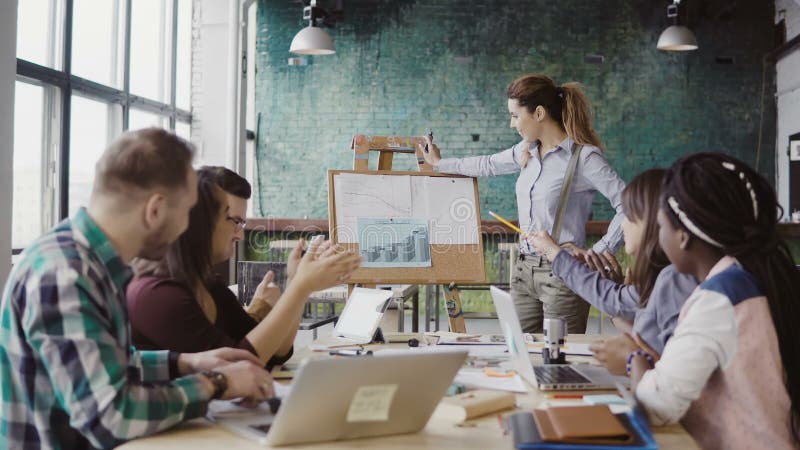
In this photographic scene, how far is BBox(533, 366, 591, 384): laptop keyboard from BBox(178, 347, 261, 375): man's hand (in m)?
0.67

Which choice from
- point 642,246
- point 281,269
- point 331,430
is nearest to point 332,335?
point 642,246

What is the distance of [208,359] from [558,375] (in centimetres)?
82

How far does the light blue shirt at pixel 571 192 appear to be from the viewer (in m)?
3.05

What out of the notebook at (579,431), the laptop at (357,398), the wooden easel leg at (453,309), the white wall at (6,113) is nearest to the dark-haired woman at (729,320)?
the notebook at (579,431)

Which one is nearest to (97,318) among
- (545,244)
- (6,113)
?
(545,244)

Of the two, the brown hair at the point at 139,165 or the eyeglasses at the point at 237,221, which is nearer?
the brown hair at the point at 139,165

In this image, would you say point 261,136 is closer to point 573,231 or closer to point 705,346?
point 573,231

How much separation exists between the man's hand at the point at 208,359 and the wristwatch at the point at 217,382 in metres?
0.18

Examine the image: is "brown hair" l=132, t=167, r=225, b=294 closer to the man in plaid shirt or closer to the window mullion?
the man in plaid shirt

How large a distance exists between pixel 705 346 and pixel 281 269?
3506mm

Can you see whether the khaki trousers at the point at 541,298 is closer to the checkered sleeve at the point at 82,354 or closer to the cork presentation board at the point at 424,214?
the cork presentation board at the point at 424,214

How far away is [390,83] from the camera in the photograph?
9.15 meters

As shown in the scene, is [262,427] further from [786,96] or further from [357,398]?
[786,96]

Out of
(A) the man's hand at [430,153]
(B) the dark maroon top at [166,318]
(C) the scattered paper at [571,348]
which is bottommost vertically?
(C) the scattered paper at [571,348]
